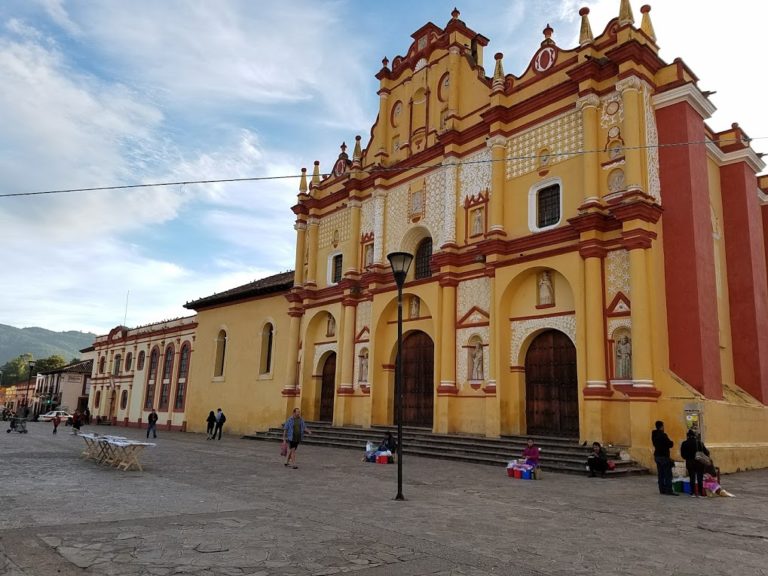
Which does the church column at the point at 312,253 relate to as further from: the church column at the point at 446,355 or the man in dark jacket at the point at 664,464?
the man in dark jacket at the point at 664,464

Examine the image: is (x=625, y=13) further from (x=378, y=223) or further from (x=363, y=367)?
(x=363, y=367)

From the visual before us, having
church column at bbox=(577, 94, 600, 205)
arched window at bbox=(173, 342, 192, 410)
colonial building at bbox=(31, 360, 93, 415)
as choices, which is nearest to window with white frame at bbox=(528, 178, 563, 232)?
church column at bbox=(577, 94, 600, 205)

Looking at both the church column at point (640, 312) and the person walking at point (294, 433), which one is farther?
the church column at point (640, 312)

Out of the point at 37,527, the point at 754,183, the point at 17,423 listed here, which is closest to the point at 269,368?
the point at 17,423

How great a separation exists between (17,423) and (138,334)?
1479 centimetres

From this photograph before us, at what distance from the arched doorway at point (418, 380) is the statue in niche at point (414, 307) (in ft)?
2.26

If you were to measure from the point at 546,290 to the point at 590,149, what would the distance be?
429 centimetres

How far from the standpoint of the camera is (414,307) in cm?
2306

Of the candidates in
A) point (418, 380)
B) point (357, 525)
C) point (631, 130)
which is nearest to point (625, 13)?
point (631, 130)

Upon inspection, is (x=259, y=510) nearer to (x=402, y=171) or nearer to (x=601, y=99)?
(x=601, y=99)

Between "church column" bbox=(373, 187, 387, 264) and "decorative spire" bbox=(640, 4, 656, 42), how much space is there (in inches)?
446

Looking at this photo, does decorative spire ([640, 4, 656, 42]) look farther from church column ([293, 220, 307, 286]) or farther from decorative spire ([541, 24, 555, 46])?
church column ([293, 220, 307, 286])

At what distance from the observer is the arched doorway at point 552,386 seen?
1741 centimetres

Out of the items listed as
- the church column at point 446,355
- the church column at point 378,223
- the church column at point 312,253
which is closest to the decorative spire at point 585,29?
the church column at point 446,355
